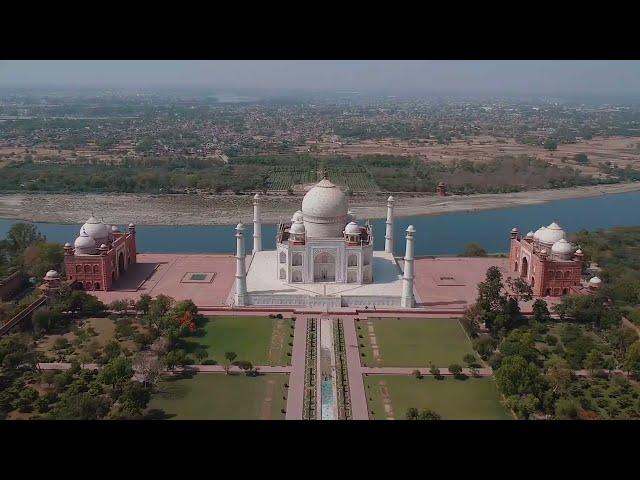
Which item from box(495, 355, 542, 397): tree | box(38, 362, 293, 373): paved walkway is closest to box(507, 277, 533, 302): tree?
box(495, 355, 542, 397): tree

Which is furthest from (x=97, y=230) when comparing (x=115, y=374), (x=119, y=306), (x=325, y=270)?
(x=115, y=374)

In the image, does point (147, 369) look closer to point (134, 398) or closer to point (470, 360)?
point (134, 398)

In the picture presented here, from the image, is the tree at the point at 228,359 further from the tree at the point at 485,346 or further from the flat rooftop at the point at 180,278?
the tree at the point at 485,346

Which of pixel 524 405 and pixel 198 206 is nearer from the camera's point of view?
pixel 524 405
